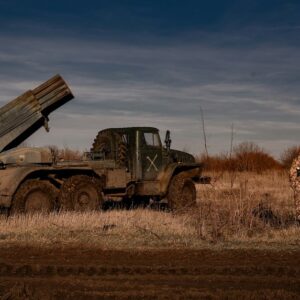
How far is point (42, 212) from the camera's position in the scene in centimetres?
1551

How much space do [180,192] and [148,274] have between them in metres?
9.89

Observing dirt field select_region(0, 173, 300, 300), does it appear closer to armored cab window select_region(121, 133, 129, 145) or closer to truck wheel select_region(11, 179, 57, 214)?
truck wheel select_region(11, 179, 57, 214)

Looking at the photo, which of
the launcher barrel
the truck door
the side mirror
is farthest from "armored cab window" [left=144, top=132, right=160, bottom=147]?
the launcher barrel

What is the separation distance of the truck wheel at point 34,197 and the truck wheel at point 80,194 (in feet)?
0.91

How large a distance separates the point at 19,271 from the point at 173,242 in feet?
11.3

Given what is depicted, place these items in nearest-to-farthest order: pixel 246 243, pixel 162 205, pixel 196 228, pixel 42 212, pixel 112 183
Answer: pixel 246 243
pixel 196 228
pixel 42 212
pixel 112 183
pixel 162 205

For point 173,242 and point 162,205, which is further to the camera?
point 162,205

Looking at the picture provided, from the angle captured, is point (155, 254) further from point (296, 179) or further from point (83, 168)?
point (83, 168)

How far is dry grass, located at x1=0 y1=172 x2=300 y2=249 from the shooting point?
11445 millimetres

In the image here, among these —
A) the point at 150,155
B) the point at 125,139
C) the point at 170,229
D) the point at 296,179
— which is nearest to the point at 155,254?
the point at 170,229

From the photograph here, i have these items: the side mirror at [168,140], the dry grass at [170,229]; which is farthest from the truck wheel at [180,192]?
the dry grass at [170,229]

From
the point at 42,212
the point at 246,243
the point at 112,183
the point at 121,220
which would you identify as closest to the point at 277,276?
the point at 246,243

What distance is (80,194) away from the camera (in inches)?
656

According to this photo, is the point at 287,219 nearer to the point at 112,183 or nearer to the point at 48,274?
the point at 112,183
